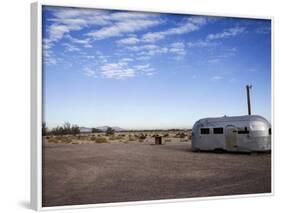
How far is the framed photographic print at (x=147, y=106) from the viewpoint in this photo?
9820 mm

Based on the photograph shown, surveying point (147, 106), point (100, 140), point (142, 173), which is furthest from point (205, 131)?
point (100, 140)

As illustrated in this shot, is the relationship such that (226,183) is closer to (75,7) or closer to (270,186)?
(270,186)

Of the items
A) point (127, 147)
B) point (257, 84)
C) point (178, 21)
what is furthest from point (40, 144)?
point (257, 84)

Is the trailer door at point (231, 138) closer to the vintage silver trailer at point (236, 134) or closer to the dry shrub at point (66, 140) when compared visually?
the vintage silver trailer at point (236, 134)

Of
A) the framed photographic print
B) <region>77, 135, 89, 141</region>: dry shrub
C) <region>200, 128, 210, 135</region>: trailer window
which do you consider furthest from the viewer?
<region>200, 128, 210, 135</region>: trailer window

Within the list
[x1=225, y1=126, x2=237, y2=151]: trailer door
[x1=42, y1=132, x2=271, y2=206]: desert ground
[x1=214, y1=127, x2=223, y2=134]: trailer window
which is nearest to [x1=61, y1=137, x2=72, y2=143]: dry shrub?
[x1=42, y1=132, x2=271, y2=206]: desert ground

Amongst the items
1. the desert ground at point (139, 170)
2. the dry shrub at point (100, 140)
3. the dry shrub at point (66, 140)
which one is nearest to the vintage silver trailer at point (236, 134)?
the desert ground at point (139, 170)

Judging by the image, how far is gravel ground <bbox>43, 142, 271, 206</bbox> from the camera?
32.3 ft

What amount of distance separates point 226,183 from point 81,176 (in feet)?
9.23

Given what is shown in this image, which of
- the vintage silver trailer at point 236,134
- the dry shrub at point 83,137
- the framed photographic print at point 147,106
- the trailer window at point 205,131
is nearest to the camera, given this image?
the framed photographic print at point 147,106

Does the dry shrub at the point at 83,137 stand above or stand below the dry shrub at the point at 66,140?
above

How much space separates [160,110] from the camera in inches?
418

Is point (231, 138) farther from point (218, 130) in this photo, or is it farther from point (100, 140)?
point (100, 140)

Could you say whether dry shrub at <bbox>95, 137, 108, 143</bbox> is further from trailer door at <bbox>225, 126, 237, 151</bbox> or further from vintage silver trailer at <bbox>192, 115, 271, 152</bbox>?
trailer door at <bbox>225, 126, 237, 151</bbox>
